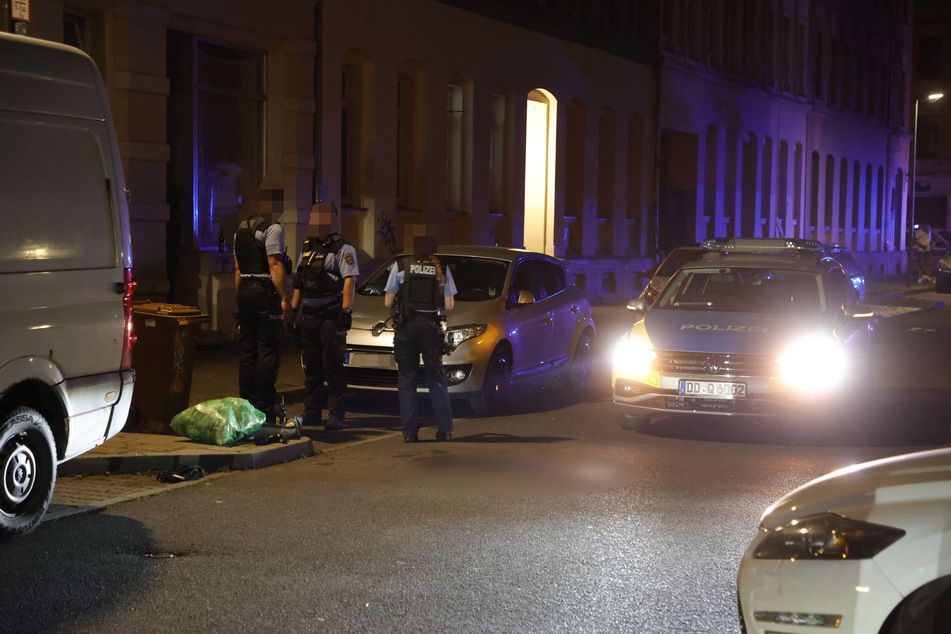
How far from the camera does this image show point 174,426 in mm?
9508

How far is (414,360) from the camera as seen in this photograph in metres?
10.1

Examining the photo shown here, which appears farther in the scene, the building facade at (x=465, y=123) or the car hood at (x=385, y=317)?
the building facade at (x=465, y=123)

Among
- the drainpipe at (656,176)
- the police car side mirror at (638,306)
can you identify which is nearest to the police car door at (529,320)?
the police car side mirror at (638,306)

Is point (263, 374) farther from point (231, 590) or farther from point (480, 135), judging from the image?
point (480, 135)

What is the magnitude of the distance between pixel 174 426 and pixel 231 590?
4010 mm

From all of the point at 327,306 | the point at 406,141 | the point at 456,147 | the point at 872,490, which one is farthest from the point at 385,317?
the point at 456,147

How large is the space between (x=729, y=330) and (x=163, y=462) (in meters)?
4.90

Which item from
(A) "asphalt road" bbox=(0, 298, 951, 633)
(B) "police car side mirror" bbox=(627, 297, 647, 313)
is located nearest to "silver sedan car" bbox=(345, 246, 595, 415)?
(B) "police car side mirror" bbox=(627, 297, 647, 313)

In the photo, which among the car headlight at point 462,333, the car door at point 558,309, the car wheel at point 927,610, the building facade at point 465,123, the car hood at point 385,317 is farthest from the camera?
the building facade at point 465,123

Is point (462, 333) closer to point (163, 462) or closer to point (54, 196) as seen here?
point (163, 462)

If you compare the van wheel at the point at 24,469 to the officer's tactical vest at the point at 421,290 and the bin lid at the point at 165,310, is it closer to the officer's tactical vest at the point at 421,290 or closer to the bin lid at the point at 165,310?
the bin lid at the point at 165,310

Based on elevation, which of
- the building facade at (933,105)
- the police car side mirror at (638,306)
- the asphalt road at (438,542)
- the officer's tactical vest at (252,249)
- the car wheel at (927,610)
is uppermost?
the building facade at (933,105)

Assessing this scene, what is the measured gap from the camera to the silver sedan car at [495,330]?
11.7m

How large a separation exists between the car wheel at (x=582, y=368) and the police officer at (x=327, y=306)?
11.8 feet
